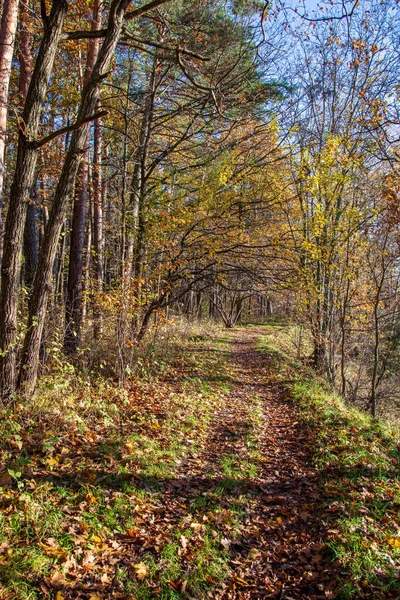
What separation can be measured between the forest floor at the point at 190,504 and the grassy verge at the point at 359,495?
0.7 inches

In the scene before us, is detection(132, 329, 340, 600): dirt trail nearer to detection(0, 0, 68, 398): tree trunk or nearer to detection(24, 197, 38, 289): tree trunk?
detection(0, 0, 68, 398): tree trunk

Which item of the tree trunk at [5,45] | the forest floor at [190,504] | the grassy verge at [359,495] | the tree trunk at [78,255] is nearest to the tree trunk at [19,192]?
the tree trunk at [5,45]

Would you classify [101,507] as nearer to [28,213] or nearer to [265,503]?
[265,503]

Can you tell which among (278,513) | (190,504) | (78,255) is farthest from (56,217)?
(278,513)

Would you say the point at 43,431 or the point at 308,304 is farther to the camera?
the point at 308,304

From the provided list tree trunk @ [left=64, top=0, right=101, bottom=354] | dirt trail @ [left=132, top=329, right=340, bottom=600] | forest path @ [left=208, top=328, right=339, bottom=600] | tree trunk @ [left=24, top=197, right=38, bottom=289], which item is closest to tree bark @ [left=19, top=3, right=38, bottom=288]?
tree trunk @ [left=24, top=197, right=38, bottom=289]

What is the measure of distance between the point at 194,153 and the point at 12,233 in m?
7.83

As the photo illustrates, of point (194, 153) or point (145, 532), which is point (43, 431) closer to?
point (145, 532)

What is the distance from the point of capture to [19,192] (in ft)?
17.3

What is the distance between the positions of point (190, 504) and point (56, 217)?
433 cm

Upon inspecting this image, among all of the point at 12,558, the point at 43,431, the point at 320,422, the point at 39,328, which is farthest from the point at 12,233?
the point at 320,422

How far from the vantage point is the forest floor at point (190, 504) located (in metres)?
3.19

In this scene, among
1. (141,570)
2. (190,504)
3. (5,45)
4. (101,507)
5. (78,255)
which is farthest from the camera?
(78,255)

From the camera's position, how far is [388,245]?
10633mm
